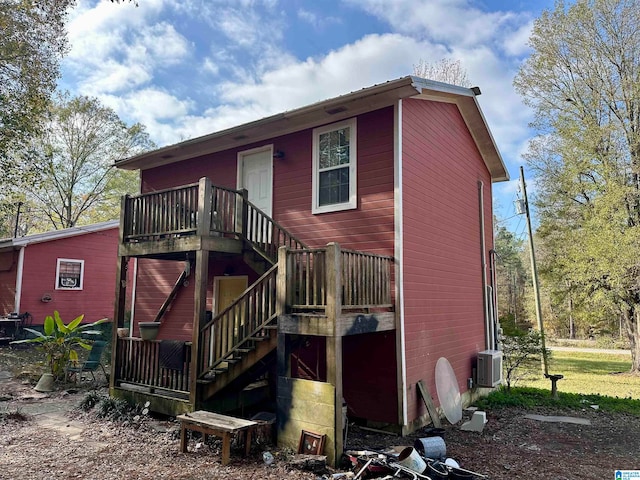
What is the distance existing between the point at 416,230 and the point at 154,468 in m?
5.18

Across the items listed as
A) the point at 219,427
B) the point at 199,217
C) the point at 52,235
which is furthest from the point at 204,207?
the point at 52,235

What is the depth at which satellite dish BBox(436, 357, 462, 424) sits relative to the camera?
7680 millimetres

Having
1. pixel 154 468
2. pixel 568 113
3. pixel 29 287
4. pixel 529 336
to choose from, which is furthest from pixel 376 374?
pixel 568 113

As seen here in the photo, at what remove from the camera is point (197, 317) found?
6684 millimetres

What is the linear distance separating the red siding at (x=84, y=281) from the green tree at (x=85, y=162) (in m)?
10.5

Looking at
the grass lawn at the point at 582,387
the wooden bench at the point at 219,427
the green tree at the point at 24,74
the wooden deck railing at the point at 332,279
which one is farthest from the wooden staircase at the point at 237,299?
the green tree at the point at 24,74

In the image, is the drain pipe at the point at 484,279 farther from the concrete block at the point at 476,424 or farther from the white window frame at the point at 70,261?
the white window frame at the point at 70,261

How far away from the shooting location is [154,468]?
5027 mm

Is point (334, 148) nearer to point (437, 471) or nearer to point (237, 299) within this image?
point (237, 299)

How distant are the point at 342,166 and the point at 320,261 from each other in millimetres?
2621

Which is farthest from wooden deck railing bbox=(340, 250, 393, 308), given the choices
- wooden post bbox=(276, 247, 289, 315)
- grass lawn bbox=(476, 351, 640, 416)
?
grass lawn bbox=(476, 351, 640, 416)

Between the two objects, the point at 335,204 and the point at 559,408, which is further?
the point at 559,408

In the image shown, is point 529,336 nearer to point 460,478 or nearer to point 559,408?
point 559,408

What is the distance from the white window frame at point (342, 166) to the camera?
744 centimetres
